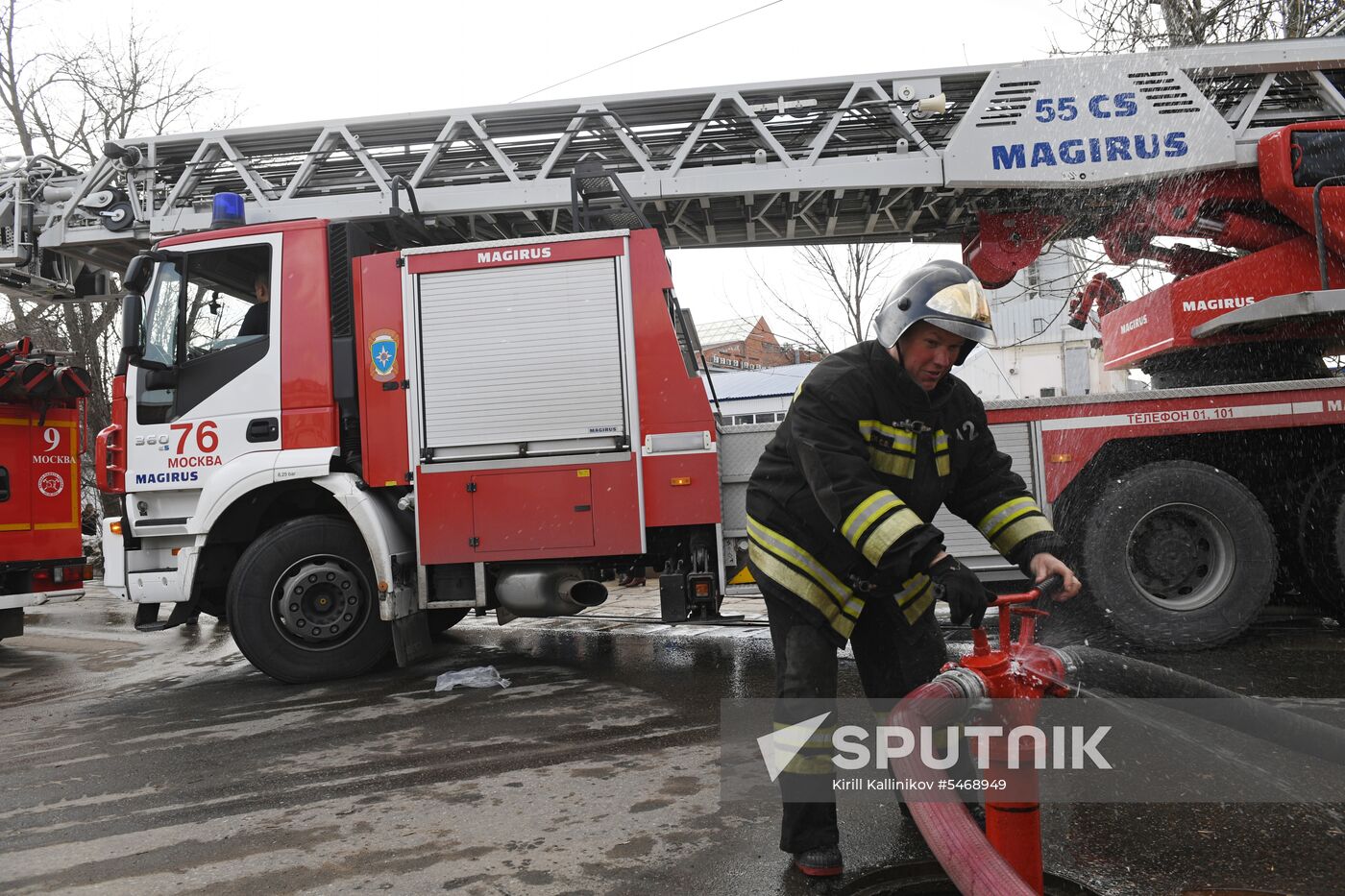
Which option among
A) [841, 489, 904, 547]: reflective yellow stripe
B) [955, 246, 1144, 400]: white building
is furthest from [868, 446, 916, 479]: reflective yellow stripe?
[955, 246, 1144, 400]: white building

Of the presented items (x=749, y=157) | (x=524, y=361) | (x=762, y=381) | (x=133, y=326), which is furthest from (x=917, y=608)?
(x=762, y=381)

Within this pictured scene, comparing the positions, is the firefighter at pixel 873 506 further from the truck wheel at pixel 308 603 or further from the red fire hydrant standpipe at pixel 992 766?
the truck wheel at pixel 308 603

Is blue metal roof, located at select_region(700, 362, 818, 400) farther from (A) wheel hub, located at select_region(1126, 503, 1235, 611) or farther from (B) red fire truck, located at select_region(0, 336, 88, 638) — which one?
(A) wheel hub, located at select_region(1126, 503, 1235, 611)

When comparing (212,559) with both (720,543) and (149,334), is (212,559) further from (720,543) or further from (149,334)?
(720,543)

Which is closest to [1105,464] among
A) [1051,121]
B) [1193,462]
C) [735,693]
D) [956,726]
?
[1193,462]

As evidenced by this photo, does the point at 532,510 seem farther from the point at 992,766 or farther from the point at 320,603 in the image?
the point at 992,766

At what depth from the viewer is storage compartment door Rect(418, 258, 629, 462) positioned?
5383 mm

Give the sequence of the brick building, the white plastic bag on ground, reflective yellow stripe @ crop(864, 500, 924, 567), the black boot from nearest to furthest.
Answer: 1. reflective yellow stripe @ crop(864, 500, 924, 567)
2. the black boot
3. the white plastic bag on ground
4. the brick building

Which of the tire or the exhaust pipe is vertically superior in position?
the exhaust pipe

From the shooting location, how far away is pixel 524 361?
5.45 meters

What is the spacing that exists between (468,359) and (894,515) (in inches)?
142

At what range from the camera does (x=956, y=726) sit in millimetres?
2523

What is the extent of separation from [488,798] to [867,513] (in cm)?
199

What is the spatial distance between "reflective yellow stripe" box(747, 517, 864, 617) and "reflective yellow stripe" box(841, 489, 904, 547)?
10.4 inches
